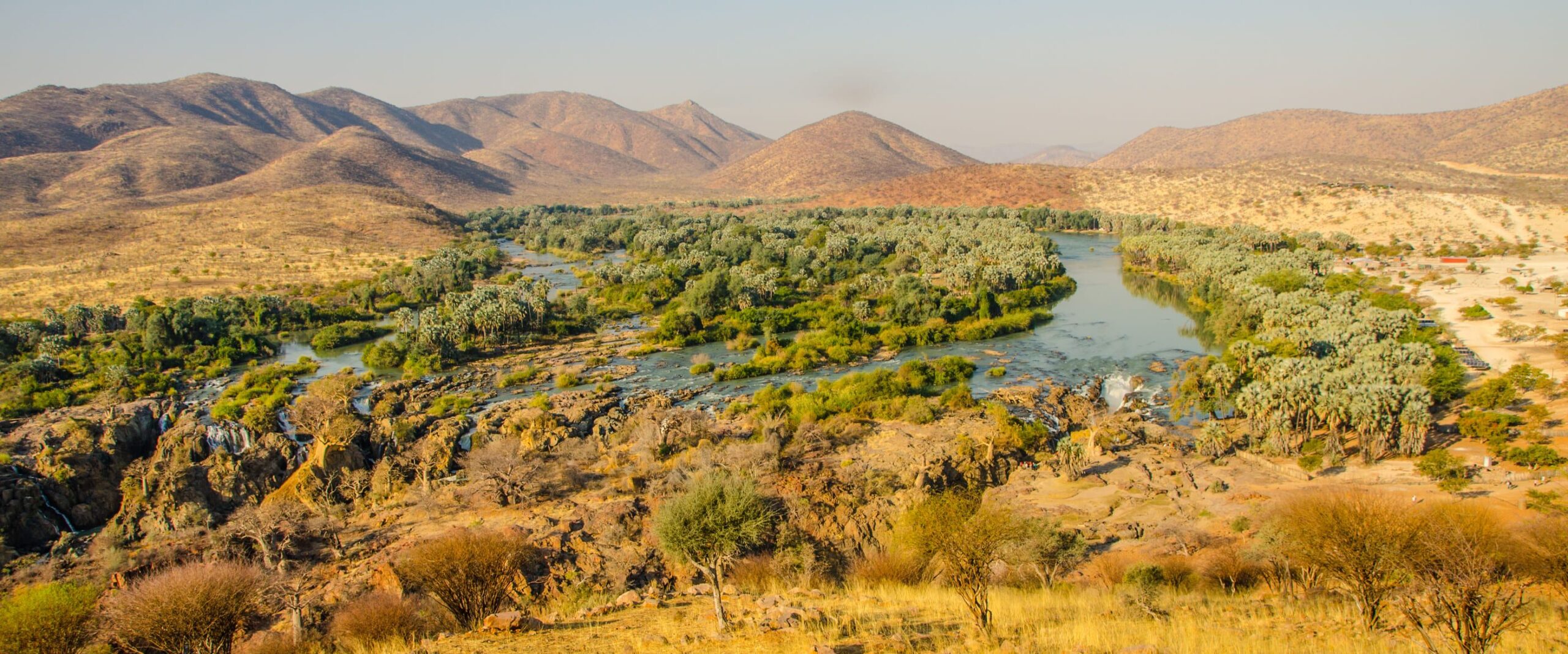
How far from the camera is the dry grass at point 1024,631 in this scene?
1195 centimetres

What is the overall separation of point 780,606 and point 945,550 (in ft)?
11.3

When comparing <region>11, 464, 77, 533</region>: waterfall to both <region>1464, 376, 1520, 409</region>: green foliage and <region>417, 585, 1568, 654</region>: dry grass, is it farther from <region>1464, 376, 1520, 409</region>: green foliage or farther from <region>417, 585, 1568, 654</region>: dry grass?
<region>1464, 376, 1520, 409</region>: green foliage

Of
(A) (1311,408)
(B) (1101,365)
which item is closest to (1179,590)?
(A) (1311,408)

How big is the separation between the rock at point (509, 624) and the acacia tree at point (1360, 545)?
1466 centimetres

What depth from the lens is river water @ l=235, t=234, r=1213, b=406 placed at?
42.3 metres

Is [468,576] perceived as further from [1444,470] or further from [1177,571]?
[1444,470]

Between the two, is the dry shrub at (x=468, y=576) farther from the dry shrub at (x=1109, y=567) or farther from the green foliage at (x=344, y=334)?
the green foliage at (x=344, y=334)

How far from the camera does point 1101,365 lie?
147 feet

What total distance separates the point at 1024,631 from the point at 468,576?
11968 mm

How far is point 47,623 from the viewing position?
13.1 metres

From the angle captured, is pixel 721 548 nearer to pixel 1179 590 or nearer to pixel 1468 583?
pixel 1179 590

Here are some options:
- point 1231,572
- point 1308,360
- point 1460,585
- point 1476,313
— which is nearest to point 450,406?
point 1231,572

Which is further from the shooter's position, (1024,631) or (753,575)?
(753,575)

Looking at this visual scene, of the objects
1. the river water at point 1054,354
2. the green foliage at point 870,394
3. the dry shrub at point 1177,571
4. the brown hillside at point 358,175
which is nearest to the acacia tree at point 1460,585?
the dry shrub at point 1177,571
